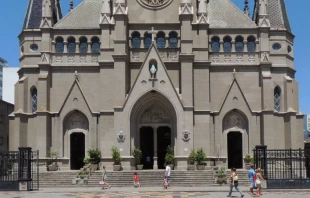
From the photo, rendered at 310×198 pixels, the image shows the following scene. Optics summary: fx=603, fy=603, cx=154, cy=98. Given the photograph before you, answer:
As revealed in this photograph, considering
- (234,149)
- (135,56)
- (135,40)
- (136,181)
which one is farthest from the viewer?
(135,40)

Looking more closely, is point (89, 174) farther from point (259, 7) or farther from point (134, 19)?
point (259, 7)

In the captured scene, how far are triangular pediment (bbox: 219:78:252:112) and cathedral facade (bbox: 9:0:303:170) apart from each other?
92 mm

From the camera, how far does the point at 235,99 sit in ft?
182

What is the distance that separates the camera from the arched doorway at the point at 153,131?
55406 mm

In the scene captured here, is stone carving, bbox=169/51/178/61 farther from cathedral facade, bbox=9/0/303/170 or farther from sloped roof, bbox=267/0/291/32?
sloped roof, bbox=267/0/291/32

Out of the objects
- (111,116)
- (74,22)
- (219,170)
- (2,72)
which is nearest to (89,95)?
(111,116)

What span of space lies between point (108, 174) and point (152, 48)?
39.7 feet

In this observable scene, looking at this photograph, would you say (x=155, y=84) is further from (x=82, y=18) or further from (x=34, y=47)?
(x=34, y=47)

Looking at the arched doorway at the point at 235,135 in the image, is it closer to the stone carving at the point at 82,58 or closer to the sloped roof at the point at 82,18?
the stone carving at the point at 82,58

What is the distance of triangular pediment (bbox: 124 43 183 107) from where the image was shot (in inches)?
2096

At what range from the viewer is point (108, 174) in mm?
48594

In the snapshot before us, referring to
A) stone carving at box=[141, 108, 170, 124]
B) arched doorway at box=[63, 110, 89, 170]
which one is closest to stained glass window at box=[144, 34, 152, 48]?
stone carving at box=[141, 108, 170, 124]

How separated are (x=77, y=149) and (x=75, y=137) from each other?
1.14 metres

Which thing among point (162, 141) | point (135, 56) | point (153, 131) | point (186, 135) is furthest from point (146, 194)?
point (135, 56)
